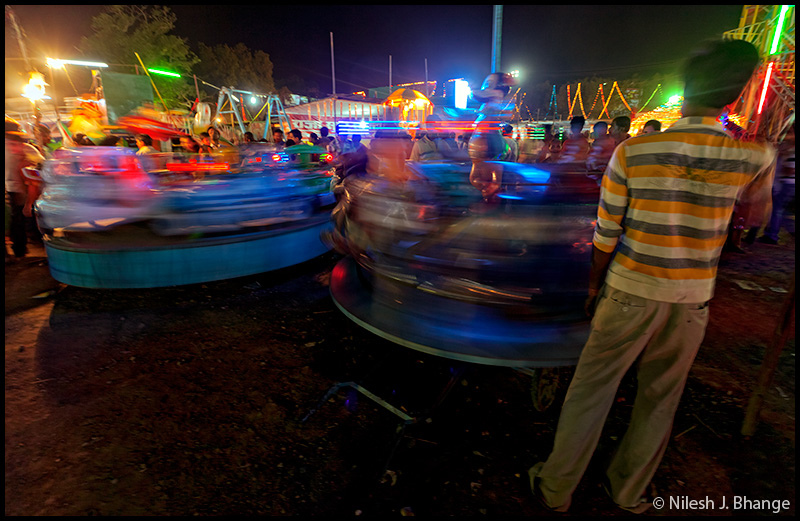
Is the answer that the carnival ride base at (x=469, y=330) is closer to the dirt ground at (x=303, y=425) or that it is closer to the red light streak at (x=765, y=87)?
the dirt ground at (x=303, y=425)

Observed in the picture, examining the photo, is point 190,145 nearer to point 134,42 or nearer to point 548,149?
point 548,149

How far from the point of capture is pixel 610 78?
46.3 m

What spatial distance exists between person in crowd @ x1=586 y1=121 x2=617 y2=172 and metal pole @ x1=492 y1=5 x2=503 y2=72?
77.8 inches

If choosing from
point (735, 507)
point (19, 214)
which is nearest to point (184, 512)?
point (735, 507)

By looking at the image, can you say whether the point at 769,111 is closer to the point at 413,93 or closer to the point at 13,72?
the point at 413,93

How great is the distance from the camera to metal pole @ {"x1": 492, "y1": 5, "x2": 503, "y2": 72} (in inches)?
162

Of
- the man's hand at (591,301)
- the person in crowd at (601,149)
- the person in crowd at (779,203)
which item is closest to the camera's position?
the man's hand at (591,301)

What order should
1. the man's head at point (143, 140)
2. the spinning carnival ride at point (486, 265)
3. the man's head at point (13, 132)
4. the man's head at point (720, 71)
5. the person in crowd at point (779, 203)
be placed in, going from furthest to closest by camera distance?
the man's head at point (143, 140) < the man's head at point (13, 132) < the person in crowd at point (779, 203) < the spinning carnival ride at point (486, 265) < the man's head at point (720, 71)

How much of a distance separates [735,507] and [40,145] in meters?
12.5

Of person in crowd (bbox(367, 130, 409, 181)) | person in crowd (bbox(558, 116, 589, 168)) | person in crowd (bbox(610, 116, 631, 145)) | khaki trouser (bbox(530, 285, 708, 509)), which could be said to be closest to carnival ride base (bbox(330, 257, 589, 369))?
khaki trouser (bbox(530, 285, 708, 509))

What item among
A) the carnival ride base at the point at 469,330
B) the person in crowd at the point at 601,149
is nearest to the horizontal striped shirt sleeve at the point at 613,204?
the carnival ride base at the point at 469,330

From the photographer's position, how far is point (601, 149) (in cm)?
532

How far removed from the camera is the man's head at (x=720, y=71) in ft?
4.97

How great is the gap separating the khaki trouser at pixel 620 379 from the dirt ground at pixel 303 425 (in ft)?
0.83
